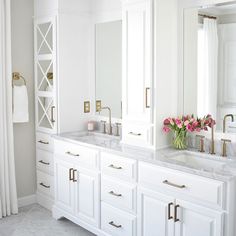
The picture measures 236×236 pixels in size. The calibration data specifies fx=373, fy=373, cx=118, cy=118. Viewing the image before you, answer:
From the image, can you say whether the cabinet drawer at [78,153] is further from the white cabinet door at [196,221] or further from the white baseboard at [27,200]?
the white cabinet door at [196,221]

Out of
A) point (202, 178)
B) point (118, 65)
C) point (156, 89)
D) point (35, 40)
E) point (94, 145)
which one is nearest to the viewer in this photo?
point (202, 178)

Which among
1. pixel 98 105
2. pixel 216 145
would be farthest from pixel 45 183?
pixel 216 145

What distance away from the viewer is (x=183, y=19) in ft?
10.2

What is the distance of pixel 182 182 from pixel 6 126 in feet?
6.95

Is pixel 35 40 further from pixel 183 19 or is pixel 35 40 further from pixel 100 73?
pixel 183 19

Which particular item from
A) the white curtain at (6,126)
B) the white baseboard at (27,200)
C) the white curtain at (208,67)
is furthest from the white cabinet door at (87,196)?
the white curtain at (208,67)

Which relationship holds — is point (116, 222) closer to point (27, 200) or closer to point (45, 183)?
point (45, 183)

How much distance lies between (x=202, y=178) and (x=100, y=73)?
1923mm

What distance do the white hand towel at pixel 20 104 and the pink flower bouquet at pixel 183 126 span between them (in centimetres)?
164

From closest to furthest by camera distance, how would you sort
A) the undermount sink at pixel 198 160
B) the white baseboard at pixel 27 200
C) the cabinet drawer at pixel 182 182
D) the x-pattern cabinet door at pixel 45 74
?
the cabinet drawer at pixel 182 182 < the undermount sink at pixel 198 160 < the x-pattern cabinet door at pixel 45 74 < the white baseboard at pixel 27 200

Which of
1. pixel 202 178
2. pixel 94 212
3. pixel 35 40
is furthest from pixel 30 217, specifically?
Answer: pixel 202 178

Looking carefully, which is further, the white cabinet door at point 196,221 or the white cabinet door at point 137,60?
the white cabinet door at point 137,60

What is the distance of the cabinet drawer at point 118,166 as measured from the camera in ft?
9.46

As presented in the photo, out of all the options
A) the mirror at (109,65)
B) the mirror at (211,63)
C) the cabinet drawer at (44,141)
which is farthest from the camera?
the cabinet drawer at (44,141)
